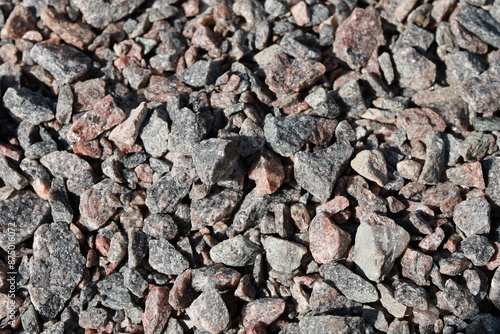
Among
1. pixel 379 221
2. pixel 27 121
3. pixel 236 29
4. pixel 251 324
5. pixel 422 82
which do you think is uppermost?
pixel 236 29

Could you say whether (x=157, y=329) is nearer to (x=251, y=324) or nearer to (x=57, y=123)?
(x=251, y=324)

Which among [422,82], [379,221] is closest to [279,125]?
[379,221]

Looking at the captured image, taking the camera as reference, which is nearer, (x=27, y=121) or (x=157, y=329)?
(x=157, y=329)

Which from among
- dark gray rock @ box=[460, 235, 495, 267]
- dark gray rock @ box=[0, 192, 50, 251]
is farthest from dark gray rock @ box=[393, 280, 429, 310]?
dark gray rock @ box=[0, 192, 50, 251]

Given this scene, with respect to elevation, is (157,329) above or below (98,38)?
below

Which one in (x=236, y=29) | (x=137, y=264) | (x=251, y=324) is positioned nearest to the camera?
(x=251, y=324)

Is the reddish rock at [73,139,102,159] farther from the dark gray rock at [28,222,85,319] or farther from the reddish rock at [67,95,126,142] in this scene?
the dark gray rock at [28,222,85,319]
